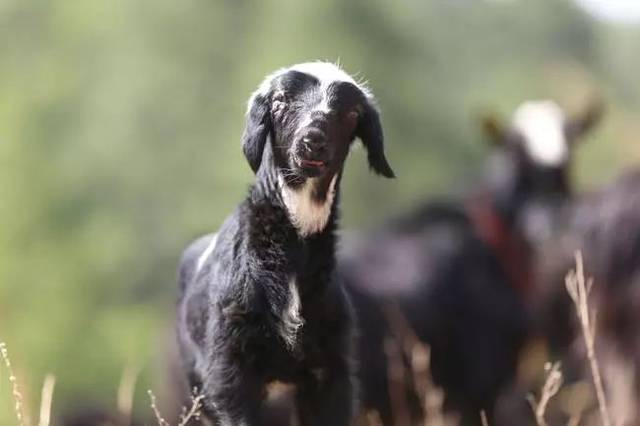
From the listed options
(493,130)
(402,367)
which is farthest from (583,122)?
(402,367)

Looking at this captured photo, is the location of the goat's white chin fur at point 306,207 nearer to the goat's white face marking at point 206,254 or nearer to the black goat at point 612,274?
the goat's white face marking at point 206,254

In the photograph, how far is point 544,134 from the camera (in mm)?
10094

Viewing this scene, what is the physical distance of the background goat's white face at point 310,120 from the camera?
10.7ft

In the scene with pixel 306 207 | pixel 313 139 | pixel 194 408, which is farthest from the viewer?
pixel 306 207

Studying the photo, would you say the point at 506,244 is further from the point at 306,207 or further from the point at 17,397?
the point at 17,397

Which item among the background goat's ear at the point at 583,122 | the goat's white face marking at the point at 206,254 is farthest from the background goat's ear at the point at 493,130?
the goat's white face marking at the point at 206,254

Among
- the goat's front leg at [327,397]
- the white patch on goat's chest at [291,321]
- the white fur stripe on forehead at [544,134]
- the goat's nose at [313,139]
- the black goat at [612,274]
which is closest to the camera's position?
the goat's nose at [313,139]

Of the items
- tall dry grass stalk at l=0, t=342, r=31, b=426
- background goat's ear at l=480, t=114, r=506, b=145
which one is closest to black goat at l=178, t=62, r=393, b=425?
tall dry grass stalk at l=0, t=342, r=31, b=426

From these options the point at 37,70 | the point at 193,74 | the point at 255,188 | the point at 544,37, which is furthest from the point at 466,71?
the point at 255,188

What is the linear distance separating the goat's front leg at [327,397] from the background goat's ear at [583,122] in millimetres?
7044

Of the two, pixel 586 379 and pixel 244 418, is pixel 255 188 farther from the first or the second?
pixel 586 379

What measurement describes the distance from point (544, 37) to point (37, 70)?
11.1 meters

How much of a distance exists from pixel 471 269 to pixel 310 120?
6.06 meters

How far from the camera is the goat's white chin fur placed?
3.41m
